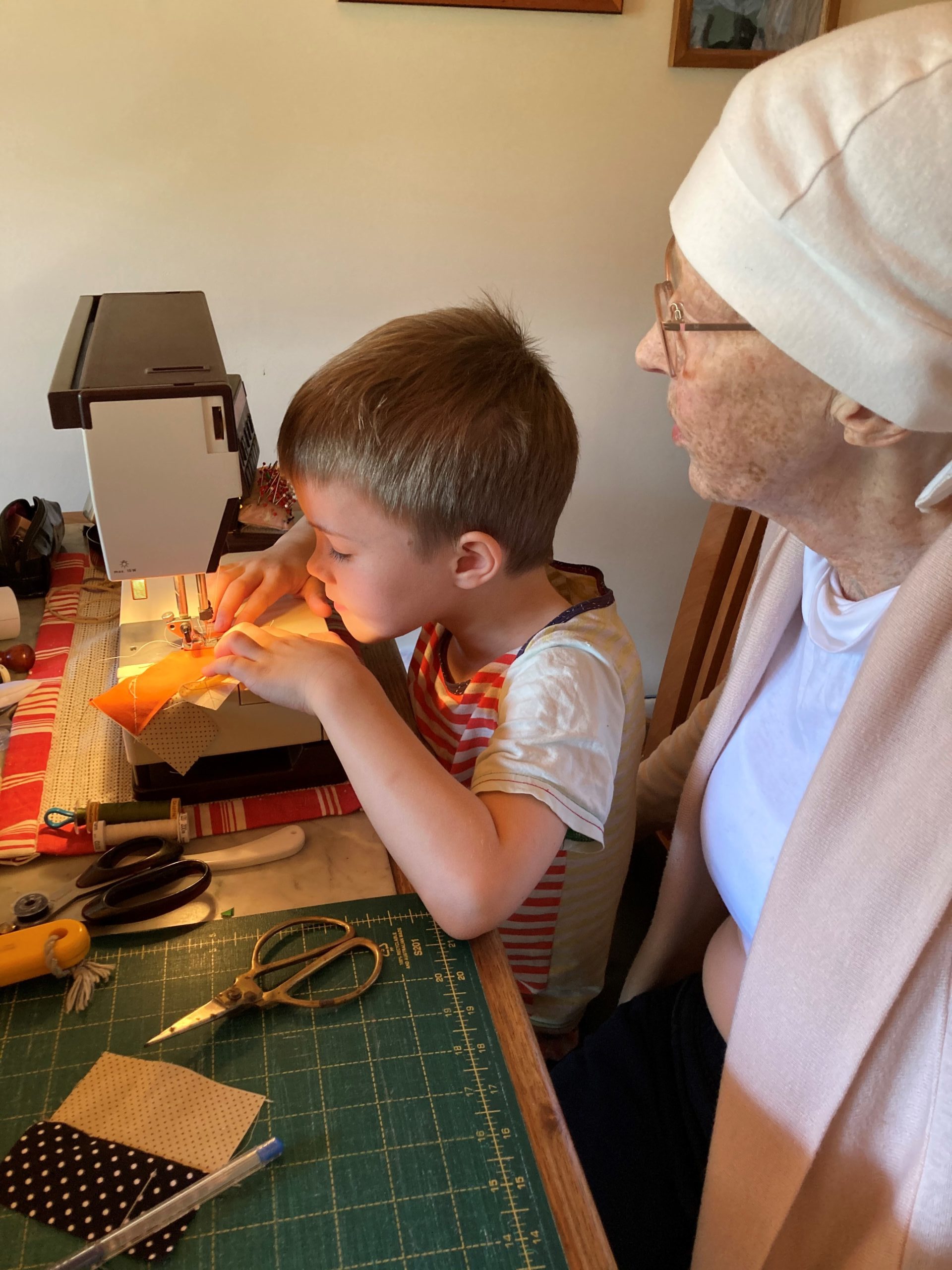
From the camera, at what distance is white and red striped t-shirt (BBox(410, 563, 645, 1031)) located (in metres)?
0.95

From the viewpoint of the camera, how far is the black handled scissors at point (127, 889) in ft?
2.87

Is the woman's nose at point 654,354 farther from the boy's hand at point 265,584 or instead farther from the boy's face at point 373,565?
the boy's hand at point 265,584

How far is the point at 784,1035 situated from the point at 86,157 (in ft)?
6.48

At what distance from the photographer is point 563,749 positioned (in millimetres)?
961

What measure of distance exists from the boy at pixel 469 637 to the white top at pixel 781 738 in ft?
0.44

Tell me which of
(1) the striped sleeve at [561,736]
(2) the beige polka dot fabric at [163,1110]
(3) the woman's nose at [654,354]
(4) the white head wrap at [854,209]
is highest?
(4) the white head wrap at [854,209]

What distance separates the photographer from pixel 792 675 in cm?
102

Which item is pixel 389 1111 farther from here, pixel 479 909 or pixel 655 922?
pixel 655 922

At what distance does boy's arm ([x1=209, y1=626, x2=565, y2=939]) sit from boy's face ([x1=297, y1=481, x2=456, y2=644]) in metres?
0.12

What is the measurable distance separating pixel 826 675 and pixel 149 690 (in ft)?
2.33

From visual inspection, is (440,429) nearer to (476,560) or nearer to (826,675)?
(476,560)

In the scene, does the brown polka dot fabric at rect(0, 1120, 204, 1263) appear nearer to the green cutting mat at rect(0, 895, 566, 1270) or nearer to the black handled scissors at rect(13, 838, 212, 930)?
the green cutting mat at rect(0, 895, 566, 1270)

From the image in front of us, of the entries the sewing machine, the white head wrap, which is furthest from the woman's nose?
the sewing machine

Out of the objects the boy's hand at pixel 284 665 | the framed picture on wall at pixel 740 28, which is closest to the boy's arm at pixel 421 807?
the boy's hand at pixel 284 665
